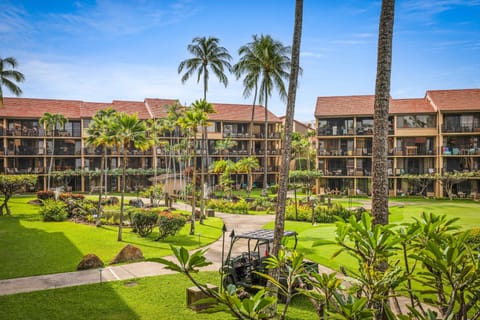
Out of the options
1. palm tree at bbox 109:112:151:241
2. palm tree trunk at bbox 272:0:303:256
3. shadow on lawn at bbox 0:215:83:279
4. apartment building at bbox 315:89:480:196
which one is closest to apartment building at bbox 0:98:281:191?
apartment building at bbox 315:89:480:196

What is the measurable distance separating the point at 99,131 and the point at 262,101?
19.1 meters

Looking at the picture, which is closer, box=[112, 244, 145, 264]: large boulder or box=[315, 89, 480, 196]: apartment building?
box=[112, 244, 145, 264]: large boulder

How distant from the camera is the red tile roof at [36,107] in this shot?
48.8 m

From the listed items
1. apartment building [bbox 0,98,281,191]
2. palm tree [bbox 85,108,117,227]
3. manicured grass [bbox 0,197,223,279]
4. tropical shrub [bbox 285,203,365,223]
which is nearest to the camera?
manicured grass [bbox 0,197,223,279]

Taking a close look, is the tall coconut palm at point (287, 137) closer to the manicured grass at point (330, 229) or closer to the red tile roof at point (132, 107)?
the manicured grass at point (330, 229)

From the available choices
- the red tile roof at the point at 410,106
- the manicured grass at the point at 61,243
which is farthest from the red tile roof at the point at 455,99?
the manicured grass at the point at 61,243

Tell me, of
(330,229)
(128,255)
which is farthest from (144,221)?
(330,229)

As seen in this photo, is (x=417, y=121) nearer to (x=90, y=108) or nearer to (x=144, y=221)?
(x=144, y=221)

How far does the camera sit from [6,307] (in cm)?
1065

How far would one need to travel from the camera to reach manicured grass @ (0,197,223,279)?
50.4 feet

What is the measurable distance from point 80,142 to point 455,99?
47.1m

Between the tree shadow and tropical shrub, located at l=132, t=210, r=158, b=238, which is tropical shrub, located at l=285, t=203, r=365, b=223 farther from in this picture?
the tree shadow

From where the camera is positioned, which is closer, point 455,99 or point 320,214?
point 320,214

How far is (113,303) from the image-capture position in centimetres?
1098
